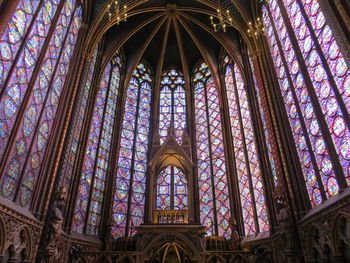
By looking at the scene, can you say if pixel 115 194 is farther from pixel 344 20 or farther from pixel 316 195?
pixel 344 20

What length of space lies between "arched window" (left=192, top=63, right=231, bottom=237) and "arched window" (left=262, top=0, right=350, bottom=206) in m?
6.29

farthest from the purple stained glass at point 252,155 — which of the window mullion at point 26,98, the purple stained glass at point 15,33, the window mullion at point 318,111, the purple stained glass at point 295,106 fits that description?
the purple stained glass at point 15,33

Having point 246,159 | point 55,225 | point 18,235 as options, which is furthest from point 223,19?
point 18,235

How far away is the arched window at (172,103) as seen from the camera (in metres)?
18.9

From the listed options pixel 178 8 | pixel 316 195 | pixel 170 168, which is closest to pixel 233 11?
pixel 178 8

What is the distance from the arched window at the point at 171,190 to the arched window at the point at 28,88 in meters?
6.87

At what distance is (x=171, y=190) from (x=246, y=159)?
14.3 feet

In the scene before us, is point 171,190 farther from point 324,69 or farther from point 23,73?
point 324,69

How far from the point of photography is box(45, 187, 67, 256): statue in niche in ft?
30.9

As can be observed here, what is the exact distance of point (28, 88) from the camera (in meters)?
9.16

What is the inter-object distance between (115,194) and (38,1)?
380 inches

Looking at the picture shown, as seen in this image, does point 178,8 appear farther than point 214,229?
Yes

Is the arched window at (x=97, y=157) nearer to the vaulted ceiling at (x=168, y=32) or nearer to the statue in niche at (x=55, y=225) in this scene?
the vaulted ceiling at (x=168, y=32)

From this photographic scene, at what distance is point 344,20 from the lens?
7.34 metres
